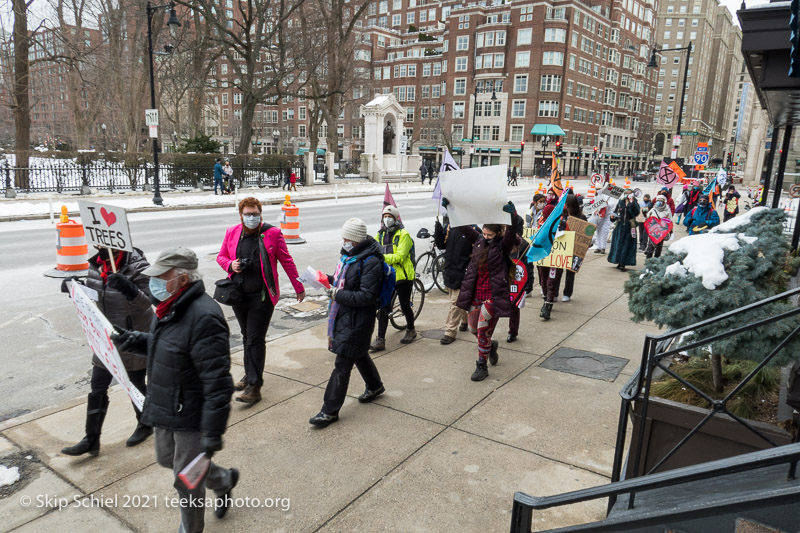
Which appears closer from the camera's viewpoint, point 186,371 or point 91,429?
point 186,371

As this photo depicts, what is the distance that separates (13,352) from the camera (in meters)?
6.45

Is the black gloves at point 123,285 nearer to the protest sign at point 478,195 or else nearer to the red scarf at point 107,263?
the red scarf at point 107,263

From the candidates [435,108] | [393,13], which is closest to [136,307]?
[435,108]

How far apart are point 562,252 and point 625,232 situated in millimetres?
4648

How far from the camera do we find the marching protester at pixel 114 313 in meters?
4.21

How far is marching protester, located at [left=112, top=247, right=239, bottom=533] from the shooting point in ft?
9.86

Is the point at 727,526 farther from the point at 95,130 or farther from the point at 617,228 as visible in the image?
the point at 95,130

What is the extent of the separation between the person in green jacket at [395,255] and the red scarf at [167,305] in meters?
3.54

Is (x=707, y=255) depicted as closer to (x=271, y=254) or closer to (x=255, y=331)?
(x=271, y=254)

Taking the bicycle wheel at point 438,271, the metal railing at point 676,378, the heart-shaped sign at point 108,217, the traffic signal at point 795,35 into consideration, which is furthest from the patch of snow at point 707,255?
the bicycle wheel at point 438,271

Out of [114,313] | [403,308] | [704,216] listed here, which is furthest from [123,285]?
[704,216]

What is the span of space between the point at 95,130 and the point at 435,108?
4741 centimetres

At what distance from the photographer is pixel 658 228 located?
12.1 meters

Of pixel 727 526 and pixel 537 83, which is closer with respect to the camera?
pixel 727 526
